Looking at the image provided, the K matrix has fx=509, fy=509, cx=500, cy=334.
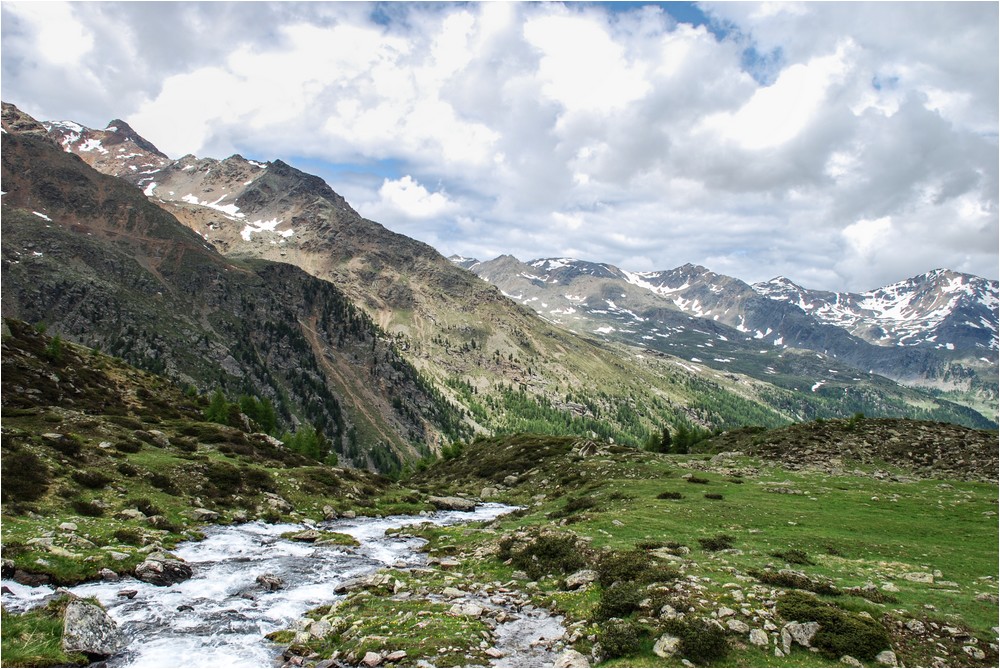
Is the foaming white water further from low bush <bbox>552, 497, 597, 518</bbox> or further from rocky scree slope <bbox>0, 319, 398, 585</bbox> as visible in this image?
low bush <bbox>552, 497, 597, 518</bbox>

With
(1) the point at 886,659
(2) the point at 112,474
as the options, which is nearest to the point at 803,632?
(1) the point at 886,659

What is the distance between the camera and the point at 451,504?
62344 millimetres

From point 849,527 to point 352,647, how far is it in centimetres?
3491

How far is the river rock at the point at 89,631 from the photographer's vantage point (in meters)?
17.0

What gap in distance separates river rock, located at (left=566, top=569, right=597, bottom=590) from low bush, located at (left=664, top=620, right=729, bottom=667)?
7.95 metres

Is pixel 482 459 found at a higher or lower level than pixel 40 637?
lower

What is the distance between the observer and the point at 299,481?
53.5 metres

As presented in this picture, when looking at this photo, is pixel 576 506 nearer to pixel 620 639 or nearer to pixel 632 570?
pixel 632 570

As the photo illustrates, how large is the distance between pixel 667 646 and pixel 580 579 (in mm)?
9164

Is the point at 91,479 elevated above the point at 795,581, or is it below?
below

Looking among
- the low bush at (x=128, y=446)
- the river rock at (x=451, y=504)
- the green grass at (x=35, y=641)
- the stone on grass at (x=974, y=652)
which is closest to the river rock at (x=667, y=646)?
the stone on grass at (x=974, y=652)

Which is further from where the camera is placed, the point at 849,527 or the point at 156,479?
the point at 156,479

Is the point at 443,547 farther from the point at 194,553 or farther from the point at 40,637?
the point at 40,637

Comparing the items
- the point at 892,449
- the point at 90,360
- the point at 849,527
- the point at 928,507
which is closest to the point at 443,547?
the point at 849,527
